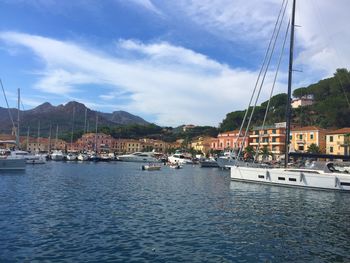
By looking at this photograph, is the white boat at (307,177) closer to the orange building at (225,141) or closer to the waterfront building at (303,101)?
the orange building at (225,141)

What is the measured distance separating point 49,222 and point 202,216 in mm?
9131

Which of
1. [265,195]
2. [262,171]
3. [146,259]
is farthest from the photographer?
[262,171]

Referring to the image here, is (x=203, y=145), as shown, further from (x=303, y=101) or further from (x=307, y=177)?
(x=307, y=177)

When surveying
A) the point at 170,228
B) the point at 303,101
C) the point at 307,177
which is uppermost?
the point at 303,101

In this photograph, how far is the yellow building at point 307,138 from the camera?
116 metres

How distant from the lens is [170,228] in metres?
21.0

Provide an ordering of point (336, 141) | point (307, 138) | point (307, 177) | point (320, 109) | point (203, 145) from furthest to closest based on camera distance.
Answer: point (203, 145) < point (320, 109) < point (307, 138) < point (336, 141) < point (307, 177)

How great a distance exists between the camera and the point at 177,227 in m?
21.3

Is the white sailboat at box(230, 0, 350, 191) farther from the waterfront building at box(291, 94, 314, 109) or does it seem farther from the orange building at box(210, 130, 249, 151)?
the waterfront building at box(291, 94, 314, 109)

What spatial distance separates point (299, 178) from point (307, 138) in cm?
8121

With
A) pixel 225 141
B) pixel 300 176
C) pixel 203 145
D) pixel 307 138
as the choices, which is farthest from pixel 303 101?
pixel 300 176

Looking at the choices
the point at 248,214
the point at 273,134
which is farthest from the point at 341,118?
the point at 248,214

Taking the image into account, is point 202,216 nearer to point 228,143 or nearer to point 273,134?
point 273,134

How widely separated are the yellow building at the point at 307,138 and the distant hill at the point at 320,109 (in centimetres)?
1033
